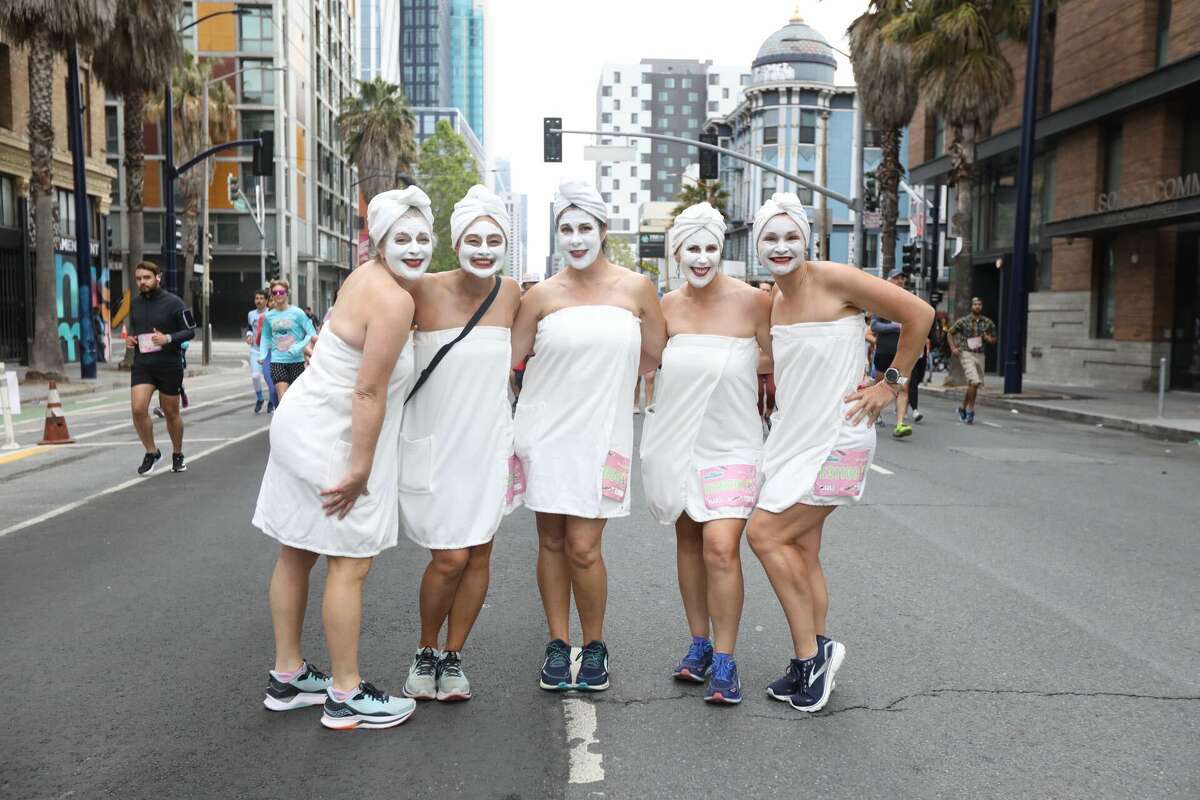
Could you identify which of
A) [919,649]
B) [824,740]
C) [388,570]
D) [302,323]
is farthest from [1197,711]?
[302,323]

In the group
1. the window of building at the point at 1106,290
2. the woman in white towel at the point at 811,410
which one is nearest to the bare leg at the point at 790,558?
the woman in white towel at the point at 811,410

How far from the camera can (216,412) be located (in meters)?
17.5

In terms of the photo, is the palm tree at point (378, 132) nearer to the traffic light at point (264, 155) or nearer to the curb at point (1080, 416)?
Result: the traffic light at point (264, 155)

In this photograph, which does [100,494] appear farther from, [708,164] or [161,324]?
[708,164]

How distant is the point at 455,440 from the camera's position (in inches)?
162

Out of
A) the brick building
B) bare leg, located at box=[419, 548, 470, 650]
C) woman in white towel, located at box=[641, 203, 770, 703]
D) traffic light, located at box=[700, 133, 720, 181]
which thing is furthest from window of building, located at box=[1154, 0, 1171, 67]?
bare leg, located at box=[419, 548, 470, 650]

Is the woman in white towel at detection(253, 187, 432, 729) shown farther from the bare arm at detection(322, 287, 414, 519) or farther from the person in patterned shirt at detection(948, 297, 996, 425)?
the person in patterned shirt at detection(948, 297, 996, 425)

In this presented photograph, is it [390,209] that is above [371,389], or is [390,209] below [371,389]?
above

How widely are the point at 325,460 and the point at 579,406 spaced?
976 mm

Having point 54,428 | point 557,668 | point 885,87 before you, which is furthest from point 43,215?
point 557,668

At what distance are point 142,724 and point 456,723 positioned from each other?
1.13 m

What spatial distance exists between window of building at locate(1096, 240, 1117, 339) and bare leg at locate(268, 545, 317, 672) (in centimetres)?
2483

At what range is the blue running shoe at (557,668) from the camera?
4.38 m

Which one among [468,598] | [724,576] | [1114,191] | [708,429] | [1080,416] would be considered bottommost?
[1080,416]
